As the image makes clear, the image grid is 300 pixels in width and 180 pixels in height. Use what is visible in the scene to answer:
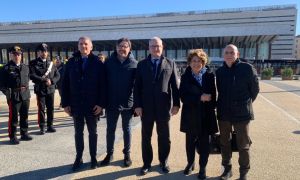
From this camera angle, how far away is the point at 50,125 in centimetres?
672

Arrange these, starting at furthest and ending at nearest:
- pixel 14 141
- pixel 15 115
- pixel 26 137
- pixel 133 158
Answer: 1. pixel 26 137
2. pixel 15 115
3. pixel 14 141
4. pixel 133 158

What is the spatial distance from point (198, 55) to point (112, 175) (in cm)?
212

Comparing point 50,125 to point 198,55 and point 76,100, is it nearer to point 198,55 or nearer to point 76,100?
point 76,100

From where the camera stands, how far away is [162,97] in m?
4.21

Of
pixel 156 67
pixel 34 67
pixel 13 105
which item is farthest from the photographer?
pixel 34 67

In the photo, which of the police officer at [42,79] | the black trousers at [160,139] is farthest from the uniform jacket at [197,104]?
the police officer at [42,79]

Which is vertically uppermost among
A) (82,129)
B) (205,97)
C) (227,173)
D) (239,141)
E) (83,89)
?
(83,89)

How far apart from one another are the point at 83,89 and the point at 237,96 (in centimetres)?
223

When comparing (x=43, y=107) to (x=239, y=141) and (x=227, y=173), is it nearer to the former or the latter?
(x=227, y=173)

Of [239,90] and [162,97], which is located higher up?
[239,90]

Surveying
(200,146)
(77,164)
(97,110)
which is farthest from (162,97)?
(77,164)

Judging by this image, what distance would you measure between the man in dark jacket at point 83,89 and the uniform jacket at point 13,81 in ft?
5.76

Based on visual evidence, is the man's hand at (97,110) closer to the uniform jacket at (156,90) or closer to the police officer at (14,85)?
the uniform jacket at (156,90)


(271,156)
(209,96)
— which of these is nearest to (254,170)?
(271,156)
